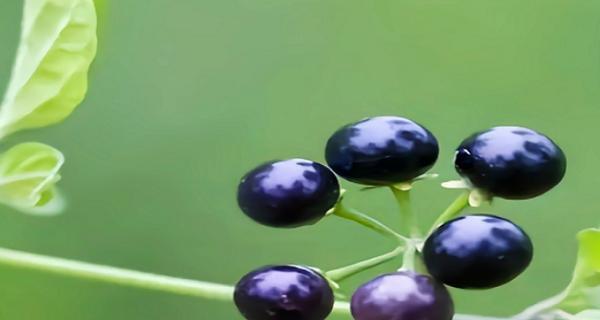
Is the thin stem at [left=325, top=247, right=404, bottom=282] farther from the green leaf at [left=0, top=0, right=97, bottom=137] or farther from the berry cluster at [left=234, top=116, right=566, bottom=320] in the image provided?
the green leaf at [left=0, top=0, right=97, bottom=137]

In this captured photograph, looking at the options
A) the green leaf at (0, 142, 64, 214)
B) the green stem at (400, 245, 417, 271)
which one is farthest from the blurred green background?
the green stem at (400, 245, 417, 271)

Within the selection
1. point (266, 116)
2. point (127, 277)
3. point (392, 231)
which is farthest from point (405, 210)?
point (266, 116)

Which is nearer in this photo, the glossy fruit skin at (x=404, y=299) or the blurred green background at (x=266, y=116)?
the glossy fruit skin at (x=404, y=299)

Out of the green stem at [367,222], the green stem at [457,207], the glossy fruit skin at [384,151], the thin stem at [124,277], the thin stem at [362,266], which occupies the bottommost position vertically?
the thin stem at [124,277]

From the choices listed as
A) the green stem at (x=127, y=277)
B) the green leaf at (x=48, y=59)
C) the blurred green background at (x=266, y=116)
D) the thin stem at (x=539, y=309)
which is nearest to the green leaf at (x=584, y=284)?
the thin stem at (x=539, y=309)

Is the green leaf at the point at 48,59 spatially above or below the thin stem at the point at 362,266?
above

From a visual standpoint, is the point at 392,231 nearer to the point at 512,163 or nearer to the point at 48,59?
the point at 512,163

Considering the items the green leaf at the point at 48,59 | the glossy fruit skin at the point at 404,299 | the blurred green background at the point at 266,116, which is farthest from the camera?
the blurred green background at the point at 266,116

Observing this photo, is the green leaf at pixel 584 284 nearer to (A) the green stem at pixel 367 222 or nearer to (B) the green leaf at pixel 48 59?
(A) the green stem at pixel 367 222
